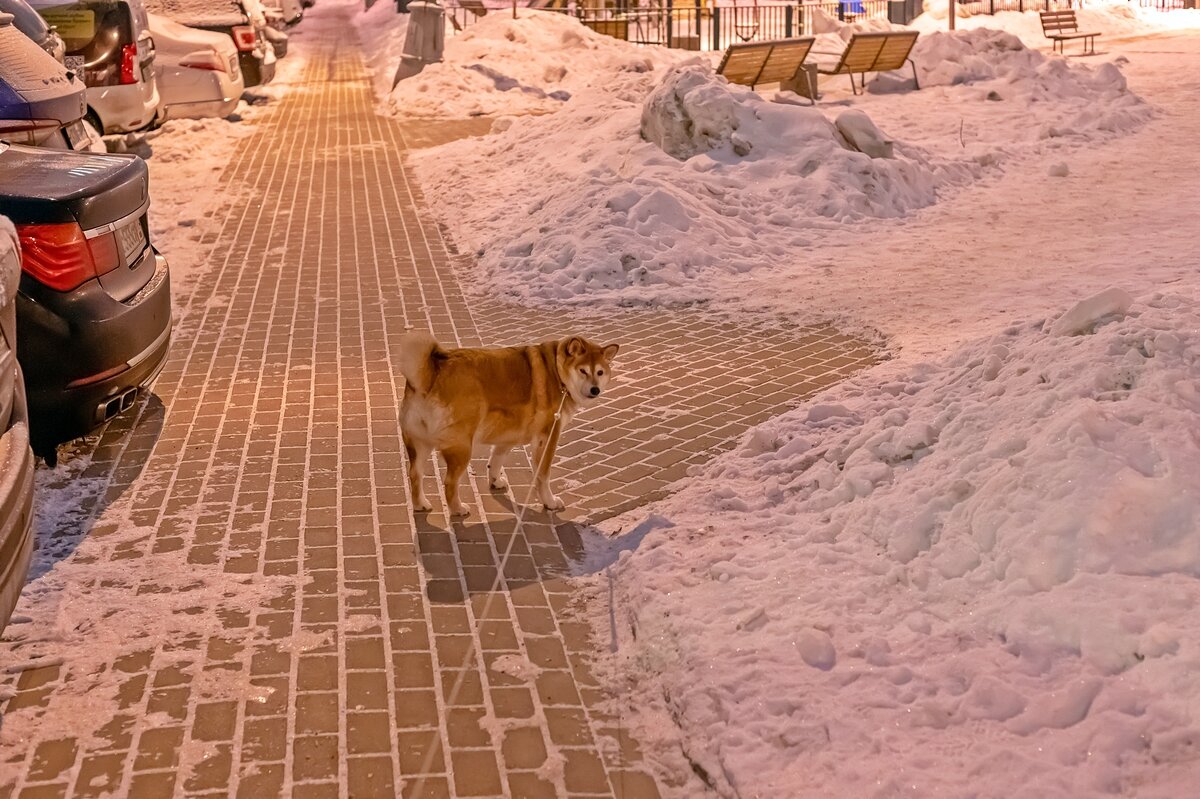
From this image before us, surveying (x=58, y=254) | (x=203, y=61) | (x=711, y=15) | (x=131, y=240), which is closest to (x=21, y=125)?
(x=131, y=240)

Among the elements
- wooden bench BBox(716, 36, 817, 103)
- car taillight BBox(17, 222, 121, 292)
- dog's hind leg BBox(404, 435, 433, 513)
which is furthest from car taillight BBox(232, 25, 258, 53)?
dog's hind leg BBox(404, 435, 433, 513)

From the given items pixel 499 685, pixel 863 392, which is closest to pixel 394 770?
pixel 499 685

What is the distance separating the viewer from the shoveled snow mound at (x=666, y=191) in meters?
11.6

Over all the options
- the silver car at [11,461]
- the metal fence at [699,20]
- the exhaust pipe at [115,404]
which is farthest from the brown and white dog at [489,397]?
the metal fence at [699,20]

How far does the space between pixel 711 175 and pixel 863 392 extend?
248 inches

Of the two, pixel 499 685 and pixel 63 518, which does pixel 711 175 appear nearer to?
pixel 63 518

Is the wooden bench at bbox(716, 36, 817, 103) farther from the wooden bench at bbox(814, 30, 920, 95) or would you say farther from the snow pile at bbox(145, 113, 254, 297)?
the snow pile at bbox(145, 113, 254, 297)

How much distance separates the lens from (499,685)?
16.0 ft

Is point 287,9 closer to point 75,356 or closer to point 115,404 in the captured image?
point 115,404

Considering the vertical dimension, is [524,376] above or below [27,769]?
above

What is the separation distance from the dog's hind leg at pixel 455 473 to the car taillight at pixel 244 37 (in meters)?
20.0

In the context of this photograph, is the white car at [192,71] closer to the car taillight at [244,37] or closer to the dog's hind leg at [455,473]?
the car taillight at [244,37]

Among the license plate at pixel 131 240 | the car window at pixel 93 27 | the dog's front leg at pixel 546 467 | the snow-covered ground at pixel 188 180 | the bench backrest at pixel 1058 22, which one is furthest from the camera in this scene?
the bench backrest at pixel 1058 22

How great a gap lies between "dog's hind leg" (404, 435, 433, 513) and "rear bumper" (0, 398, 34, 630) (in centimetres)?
193
